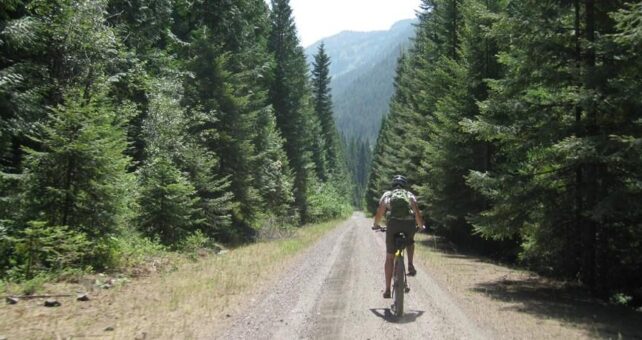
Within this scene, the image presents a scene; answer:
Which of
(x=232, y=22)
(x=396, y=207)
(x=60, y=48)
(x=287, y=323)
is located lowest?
(x=287, y=323)

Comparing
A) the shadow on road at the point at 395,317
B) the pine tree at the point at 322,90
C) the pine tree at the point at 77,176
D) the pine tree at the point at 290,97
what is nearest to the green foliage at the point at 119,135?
the pine tree at the point at 77,176

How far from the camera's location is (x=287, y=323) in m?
7.84

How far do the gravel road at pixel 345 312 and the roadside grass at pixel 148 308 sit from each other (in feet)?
1.80

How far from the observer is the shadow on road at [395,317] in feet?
26.4

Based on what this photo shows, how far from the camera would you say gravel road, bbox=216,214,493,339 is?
7.30 meters

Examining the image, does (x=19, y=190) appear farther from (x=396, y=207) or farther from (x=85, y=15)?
(x=396, y=207)

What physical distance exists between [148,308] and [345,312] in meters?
3.54

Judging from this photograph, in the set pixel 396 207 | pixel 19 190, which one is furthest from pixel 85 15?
pixel 396 207

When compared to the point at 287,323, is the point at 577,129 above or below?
above

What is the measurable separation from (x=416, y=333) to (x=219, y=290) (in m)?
4.85

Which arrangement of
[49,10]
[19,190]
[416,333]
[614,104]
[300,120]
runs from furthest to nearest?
[300,120] → [49,10] → [19,190] → [614,104] → [416,333]

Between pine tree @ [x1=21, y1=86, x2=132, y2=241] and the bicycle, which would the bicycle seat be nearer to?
the bicycle

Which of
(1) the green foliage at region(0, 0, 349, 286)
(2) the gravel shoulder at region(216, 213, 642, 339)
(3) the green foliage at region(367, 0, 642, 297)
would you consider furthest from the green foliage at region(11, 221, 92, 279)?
(3) the green foliage at region(367, 0, 642, 297)

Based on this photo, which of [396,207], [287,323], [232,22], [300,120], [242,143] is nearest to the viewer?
[287,323]
